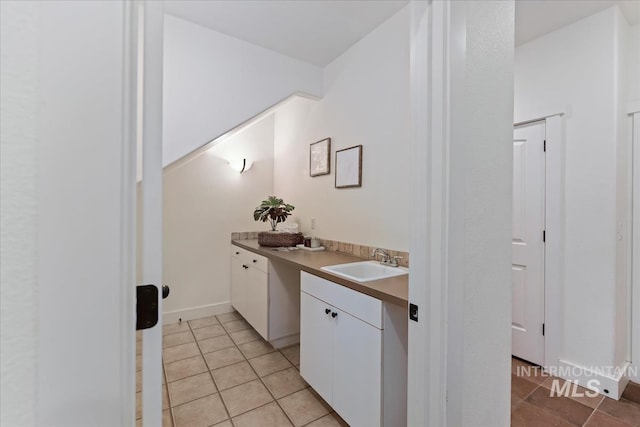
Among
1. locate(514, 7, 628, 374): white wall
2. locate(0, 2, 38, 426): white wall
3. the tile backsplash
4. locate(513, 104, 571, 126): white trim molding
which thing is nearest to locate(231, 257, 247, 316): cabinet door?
the tile backsplash

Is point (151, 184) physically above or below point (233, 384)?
above

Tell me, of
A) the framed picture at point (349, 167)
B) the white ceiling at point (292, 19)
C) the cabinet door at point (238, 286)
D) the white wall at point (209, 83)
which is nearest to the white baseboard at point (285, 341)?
the cabinet door at point (238, 286)

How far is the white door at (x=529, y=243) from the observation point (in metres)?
2.08

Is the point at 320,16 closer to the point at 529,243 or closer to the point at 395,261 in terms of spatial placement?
the point at 395,261

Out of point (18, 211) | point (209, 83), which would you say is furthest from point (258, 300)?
point (18, 211)

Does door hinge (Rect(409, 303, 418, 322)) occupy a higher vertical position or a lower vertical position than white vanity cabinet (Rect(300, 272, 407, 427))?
higher

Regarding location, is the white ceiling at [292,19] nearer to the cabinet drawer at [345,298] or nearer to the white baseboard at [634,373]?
the cabinet drawer at [345,298]

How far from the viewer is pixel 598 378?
5.85ft

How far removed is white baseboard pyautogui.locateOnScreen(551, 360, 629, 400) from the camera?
1.73 meters

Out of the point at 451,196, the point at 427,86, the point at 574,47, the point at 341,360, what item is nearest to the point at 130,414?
the point at 451,196

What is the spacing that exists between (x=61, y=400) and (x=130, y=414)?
10cm

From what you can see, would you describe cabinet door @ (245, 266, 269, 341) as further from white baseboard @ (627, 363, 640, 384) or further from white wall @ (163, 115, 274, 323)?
white baseboard @ (627, 363, 640, 384)

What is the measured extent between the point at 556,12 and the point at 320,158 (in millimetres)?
1970

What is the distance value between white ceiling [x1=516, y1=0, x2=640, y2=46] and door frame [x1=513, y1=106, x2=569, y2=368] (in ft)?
1.87
